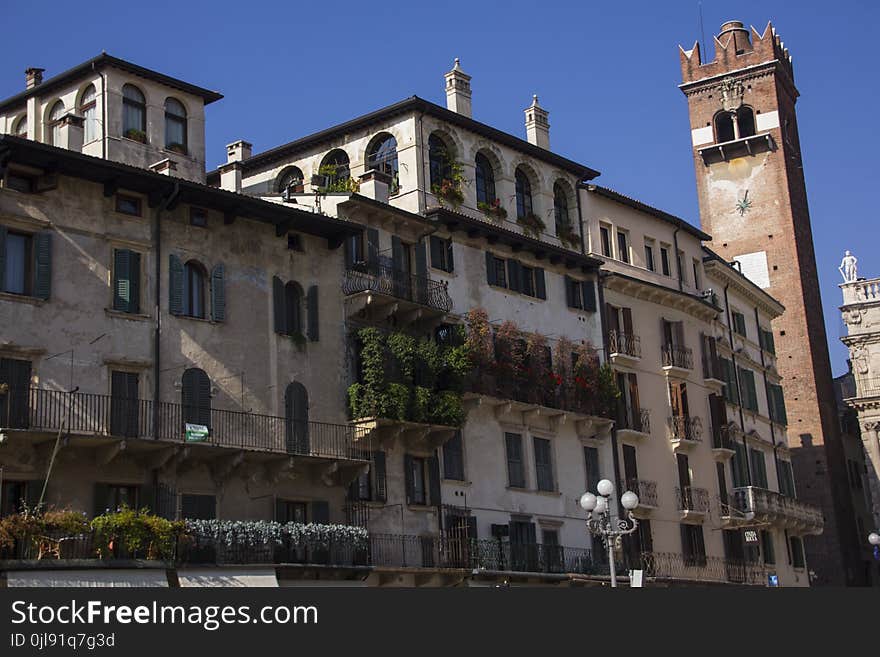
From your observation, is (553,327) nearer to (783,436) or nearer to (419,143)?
(419,143)

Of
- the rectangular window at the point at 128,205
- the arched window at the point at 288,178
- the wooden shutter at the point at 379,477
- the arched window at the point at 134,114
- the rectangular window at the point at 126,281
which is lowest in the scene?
the wooden shutter at the point at 379,477

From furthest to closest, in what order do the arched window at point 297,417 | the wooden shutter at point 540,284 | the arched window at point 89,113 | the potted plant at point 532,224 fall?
the potted plant at point 532,224, the wooden shutter at point 540,284, the arched window at point 89,113, the arched window at point 297,417

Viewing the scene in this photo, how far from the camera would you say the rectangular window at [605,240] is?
5016 centimetres

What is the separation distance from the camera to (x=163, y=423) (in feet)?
106

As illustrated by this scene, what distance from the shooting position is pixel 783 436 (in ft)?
210

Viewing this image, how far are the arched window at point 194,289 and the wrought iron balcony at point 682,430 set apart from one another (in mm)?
22082

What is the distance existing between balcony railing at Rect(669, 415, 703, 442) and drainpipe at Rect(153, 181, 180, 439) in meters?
23.6

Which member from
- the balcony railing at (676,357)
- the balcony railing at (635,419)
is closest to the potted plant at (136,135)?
the balcony railing at (635,419)

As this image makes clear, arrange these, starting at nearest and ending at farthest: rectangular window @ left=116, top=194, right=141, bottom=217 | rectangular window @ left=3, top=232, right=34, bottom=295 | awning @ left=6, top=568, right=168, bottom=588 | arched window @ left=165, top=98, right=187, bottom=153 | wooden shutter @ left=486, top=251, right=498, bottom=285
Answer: awning @ left=6, top=568, right=168, bottom=588 → rectangular window @ left=3, top=232, right=34, bottom=295 → rectangular window @ left=116, top=194, right=141, bottom=217 → arched window @ left=165, top=98, right=187, bottom=153 → wooden shutter @ left=486, top=251, right=498, bottom=285

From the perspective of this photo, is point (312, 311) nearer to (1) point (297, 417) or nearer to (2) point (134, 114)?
(1) point (297, 417)

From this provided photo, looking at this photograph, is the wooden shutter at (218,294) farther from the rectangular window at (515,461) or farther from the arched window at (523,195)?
the arched window at (523,195)

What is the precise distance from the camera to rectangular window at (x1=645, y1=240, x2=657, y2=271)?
5264 cm

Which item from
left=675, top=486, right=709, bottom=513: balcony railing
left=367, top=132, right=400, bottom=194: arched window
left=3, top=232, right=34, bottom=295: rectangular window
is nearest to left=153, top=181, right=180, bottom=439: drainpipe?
left=3, top=232, right=34, bottom=295: rectangular window

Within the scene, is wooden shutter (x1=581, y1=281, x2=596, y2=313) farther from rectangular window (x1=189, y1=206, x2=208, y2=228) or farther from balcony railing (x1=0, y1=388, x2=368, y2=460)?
rectangular window (x1=189, y1=206, x2=208, y2=228)
